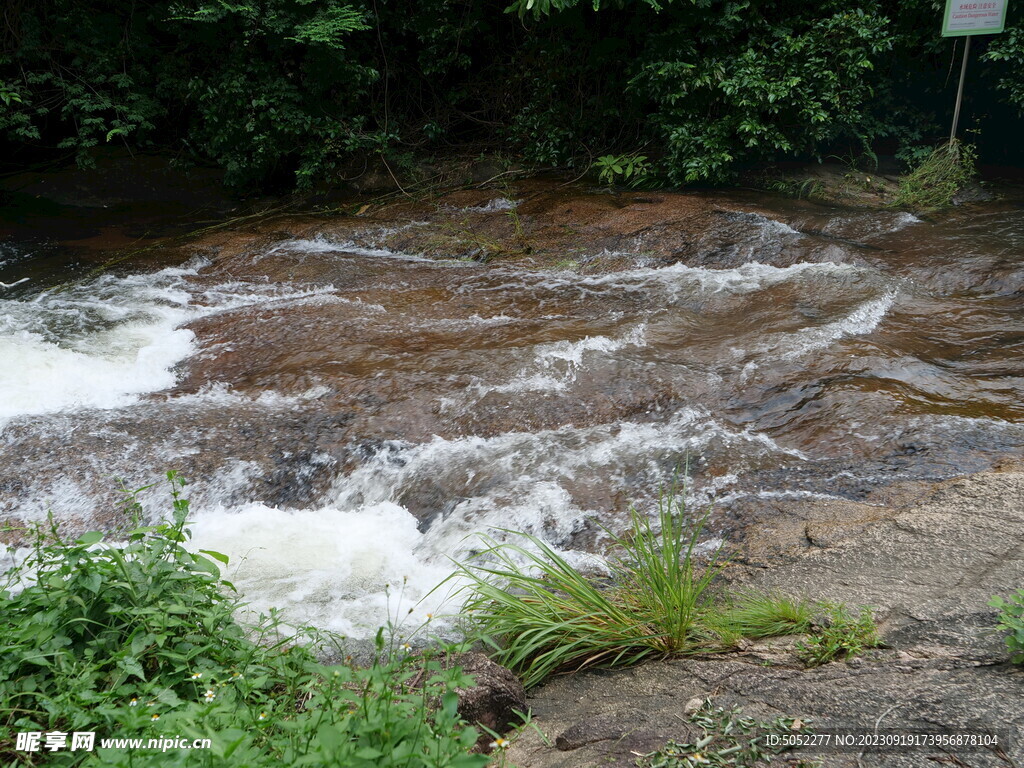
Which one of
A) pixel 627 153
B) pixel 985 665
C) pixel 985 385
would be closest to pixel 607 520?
pixel 985 665

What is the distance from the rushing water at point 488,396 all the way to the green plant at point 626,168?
2.23 m

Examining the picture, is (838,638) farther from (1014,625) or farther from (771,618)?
(1014,625)

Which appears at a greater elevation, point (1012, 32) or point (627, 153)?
point (1012, 32)

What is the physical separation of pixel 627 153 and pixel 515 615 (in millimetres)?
7612

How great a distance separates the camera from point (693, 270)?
6715 mm

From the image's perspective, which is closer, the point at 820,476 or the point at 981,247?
the point at 820,476

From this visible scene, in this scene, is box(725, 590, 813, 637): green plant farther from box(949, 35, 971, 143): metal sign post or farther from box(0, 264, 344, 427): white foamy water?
box(949, 35, 971, 143): metal sign post

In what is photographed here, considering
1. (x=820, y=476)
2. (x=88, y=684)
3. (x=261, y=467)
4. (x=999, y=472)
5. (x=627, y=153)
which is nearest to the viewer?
(x=88, y=684)

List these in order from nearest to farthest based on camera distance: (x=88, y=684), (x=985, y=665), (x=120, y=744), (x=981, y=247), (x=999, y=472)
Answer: (x=120, y=744) → (x=985, y=665) → (x=88, y=684) → (x=999, y=472) → (x=981, y=247)

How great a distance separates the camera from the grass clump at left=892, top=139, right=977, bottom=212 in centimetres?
780

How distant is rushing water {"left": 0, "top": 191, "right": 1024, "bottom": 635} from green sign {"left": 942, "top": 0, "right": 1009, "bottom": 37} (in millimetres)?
1971

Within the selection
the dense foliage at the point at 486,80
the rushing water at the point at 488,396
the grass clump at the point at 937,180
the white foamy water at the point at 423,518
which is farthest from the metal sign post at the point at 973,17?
the white foamy water at the point at 423,518

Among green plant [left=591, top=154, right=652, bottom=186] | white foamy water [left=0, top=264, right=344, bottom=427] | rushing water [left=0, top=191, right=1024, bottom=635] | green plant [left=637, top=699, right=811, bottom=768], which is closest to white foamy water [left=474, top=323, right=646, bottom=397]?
rushing water [left=0, top=191, right=1024, bottom=635]

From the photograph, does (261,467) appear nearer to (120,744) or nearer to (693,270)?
(120,744)
